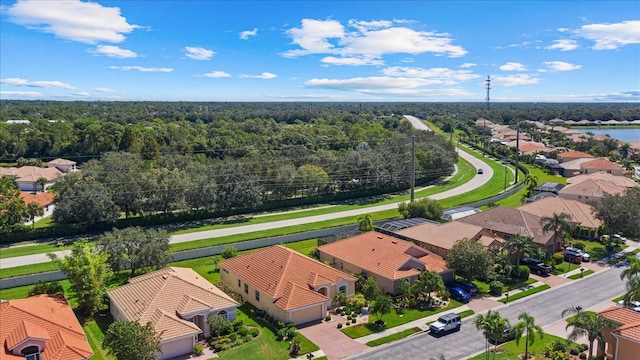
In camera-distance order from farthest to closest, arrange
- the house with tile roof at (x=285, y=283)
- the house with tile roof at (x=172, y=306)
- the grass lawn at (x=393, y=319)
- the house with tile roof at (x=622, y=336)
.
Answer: the house with tile roof at (x=285, y=283)
the grass lawn at (x=393, y=319)
the house with tile roof at (x=172, y=306)
the house with tile roof at (x=622, y=336)

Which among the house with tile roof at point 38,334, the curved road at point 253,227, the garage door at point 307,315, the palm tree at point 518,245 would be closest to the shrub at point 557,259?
the palm tree at point 518,245

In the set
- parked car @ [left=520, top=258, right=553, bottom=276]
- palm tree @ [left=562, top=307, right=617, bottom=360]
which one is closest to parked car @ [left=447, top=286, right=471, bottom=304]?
palm tree @ [left=562, top=307, right=617, bottom=360]

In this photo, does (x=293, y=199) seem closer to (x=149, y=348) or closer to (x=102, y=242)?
(x=102, y=242)

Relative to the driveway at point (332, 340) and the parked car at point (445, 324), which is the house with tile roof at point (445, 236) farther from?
the driveway at point (332, 340)

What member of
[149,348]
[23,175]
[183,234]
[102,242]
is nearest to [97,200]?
[183,234]

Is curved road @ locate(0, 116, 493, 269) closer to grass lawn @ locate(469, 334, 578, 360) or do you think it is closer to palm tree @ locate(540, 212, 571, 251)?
palm tree @ locate(540, 212, 571, 251)

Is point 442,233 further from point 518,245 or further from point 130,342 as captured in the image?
point 130,342

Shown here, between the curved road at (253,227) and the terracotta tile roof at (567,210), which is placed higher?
the terracotta tile roof at (567,210)
